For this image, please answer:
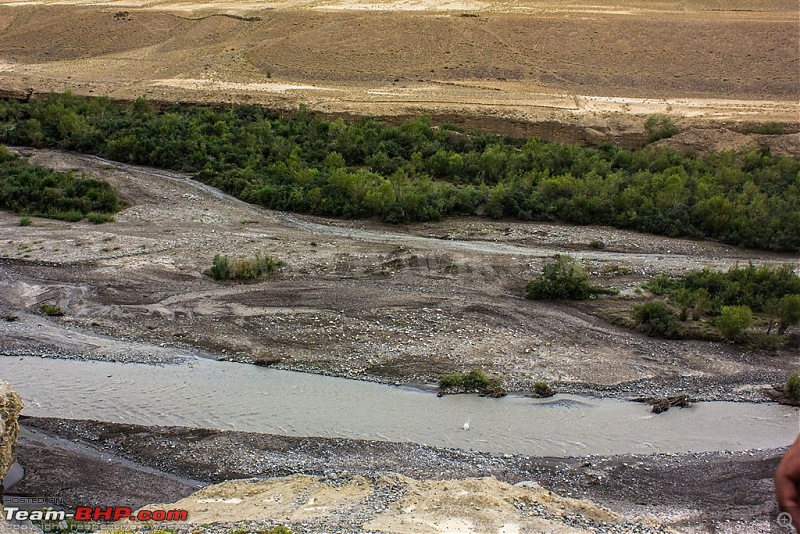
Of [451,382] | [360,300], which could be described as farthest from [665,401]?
[360,300]

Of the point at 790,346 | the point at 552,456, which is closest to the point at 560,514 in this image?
the point at 552,456

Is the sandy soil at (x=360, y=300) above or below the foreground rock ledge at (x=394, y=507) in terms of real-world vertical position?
above

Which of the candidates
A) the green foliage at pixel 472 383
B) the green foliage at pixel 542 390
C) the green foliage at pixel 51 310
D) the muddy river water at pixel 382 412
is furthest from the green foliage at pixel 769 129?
the green foliage at pixel 51 310

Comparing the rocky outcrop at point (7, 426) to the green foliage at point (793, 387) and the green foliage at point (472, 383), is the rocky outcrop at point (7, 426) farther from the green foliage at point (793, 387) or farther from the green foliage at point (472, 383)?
the green foliage at point (793, 387)

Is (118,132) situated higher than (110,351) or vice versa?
(118,132)

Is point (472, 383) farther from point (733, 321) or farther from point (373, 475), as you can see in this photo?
point (733, 321)

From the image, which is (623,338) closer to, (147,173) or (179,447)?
(179,447)

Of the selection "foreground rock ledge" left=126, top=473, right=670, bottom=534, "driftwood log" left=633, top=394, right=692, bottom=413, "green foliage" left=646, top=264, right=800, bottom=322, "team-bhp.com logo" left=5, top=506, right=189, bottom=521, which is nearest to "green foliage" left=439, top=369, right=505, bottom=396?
"driftwood log" left=633, top=394, right=692, bottom=413
